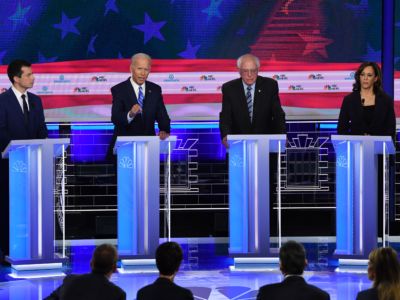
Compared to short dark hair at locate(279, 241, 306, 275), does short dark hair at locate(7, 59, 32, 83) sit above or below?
above

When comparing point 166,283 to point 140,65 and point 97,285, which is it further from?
point 140,65

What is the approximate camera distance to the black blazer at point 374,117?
6.89 metres

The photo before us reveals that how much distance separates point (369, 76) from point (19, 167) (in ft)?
8.29

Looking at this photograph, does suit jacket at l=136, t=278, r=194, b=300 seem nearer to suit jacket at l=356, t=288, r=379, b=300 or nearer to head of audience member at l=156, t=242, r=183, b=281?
head of audience member at l=156, t=242, r=183, b=281

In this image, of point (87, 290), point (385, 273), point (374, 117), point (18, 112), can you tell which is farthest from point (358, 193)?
point (87, 290)

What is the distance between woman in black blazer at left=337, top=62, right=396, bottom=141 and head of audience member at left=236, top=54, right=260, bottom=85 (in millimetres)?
714

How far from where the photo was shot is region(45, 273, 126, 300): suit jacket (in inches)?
152

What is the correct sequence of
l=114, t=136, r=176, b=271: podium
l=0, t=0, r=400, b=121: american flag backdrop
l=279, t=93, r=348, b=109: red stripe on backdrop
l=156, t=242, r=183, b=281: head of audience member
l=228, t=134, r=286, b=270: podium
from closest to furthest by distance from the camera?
l=156, t=242, r=183, b=281: head of audience member
l=114, t=136, r=176, b=271: podium
l=228, t=134, r=286, b=270: podium
l=0, t=0, r=400, b=121: american flag backdrop
l=279, t=93, r=348, b=109: red stripe on backdrop

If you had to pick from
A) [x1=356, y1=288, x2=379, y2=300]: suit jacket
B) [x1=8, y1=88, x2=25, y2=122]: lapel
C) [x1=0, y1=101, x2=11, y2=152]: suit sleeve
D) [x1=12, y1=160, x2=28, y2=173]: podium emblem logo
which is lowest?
[x1=356, y1=288, x2=379, y2=300]: suit jacket

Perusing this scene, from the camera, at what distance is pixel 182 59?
→ 8.85 metres

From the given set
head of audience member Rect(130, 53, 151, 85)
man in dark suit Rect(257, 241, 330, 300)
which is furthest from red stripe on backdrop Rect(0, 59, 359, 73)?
man in dark suit Rect(257, 241, 330, 300)

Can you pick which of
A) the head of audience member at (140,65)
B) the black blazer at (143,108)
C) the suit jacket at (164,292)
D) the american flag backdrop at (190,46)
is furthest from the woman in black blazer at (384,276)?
the american flag backdrop at (190,46)

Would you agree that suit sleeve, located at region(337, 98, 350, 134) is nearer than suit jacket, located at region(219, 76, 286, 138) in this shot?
Yes

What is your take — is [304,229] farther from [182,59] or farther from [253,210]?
[253,210]
